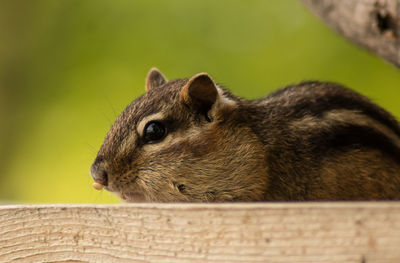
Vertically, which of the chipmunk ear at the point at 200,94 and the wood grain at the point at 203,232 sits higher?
the chipmunk ear at the point at 200,94

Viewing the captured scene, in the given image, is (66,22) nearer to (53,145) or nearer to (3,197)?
(53,145)

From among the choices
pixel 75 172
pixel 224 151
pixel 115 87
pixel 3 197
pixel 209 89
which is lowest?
pixel 3 197

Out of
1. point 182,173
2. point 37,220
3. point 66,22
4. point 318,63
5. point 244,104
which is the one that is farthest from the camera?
point 66,22

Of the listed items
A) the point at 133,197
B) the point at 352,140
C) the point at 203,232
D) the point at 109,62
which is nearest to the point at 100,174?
the point at 133,197

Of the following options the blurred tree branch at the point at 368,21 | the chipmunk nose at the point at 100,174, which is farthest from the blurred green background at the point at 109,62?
the chipmunk nose at the point at 100,174

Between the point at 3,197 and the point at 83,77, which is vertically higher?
the point at 83,77

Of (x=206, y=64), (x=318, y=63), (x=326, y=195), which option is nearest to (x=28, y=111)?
(x=206, y=64)

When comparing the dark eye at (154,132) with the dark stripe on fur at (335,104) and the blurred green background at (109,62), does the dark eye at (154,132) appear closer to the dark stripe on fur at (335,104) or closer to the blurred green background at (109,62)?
the dark stripe on fur at (335,104)

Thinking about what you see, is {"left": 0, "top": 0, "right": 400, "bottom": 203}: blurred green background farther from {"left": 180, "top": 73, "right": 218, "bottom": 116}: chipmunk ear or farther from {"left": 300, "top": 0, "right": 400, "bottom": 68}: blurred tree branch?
{"left": 180, "top": 73, "right": 218, "bottom": 116}: chipmunk ear
